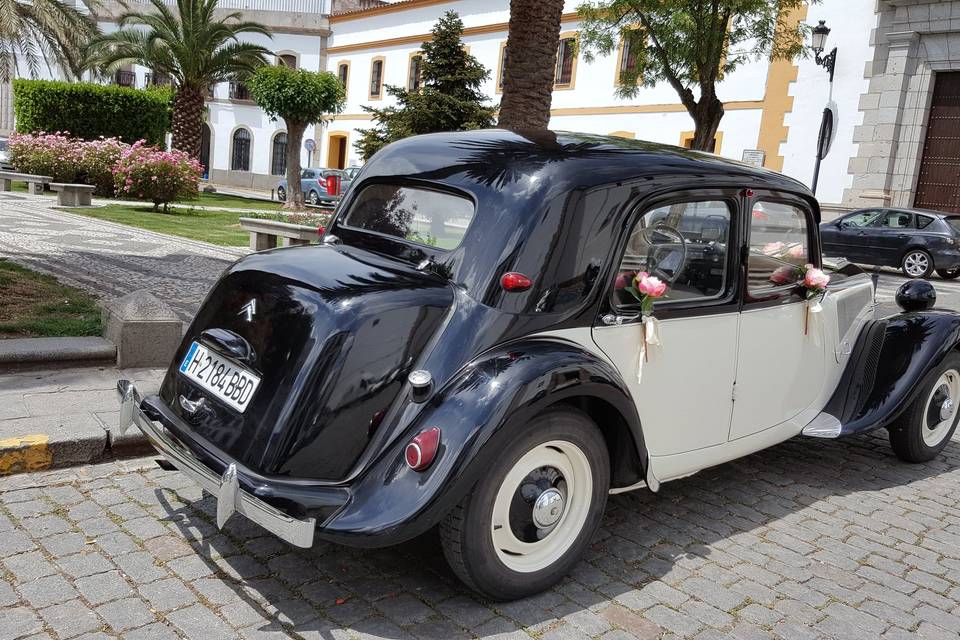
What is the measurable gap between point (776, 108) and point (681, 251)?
2356 centimetres

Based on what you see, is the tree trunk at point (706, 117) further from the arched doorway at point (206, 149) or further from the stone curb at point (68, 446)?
the arched doorway at point (206, 149)

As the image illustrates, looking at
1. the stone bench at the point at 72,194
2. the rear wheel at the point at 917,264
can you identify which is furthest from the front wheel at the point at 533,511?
the stone bench at the point at 72,194

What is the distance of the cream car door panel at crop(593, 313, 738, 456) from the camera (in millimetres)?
3316

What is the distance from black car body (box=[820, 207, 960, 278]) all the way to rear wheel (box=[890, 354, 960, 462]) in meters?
11.9

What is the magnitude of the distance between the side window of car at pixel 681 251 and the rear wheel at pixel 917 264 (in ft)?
50.0

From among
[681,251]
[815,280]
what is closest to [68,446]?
[681,251]

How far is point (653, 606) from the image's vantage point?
3.09m

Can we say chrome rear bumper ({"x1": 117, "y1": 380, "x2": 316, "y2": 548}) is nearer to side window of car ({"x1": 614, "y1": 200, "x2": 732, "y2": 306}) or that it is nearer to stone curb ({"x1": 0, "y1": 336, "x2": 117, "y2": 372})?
side window of car ({"x1": 614, "y1": 200, "x2": 732, "y2": 306})

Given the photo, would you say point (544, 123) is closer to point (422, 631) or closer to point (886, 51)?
point (422, 631)

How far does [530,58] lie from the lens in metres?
9.53

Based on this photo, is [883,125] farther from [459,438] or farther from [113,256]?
[459,438]

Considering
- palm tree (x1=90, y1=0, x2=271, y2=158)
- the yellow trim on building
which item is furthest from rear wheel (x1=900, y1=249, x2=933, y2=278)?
palm tree (x1=90, y1=0, x2=271, y2=158)

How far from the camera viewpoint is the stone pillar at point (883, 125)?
2180cm

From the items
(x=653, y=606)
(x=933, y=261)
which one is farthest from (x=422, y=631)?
(x=933, y=261)
